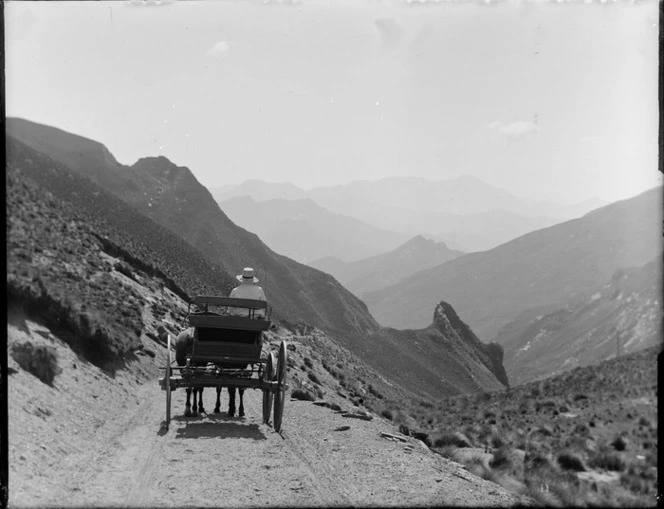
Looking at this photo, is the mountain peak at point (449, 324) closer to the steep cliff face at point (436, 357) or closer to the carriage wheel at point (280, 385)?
the steep cliff face at point (436, 357)

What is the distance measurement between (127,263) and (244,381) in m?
28.7

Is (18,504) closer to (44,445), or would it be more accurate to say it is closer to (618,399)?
(44,445)

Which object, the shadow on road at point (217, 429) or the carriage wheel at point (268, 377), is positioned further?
the carriage wheel at point (268, 377)

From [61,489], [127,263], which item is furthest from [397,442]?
[127,263]

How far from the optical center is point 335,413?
17781 mm

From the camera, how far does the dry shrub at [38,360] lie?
1437 cm

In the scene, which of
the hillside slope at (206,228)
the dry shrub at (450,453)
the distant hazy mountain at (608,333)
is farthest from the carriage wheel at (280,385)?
the distant hazy mountain at (608,333)

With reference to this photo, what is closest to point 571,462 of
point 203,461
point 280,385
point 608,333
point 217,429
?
point 280,385

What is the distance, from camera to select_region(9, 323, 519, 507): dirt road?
832cm

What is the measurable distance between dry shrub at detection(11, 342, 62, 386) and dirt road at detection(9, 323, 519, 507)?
0.29 metres

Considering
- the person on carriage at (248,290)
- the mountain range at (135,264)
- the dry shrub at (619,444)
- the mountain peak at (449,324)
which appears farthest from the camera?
the mountain peak at (449,324)

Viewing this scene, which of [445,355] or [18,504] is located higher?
[18,504]

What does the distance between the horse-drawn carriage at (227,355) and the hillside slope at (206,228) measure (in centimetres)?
6678

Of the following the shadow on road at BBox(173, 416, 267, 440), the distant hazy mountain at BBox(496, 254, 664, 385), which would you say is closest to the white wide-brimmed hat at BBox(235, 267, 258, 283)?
the shadow on road at BBox(173, 416, 267, 440)
